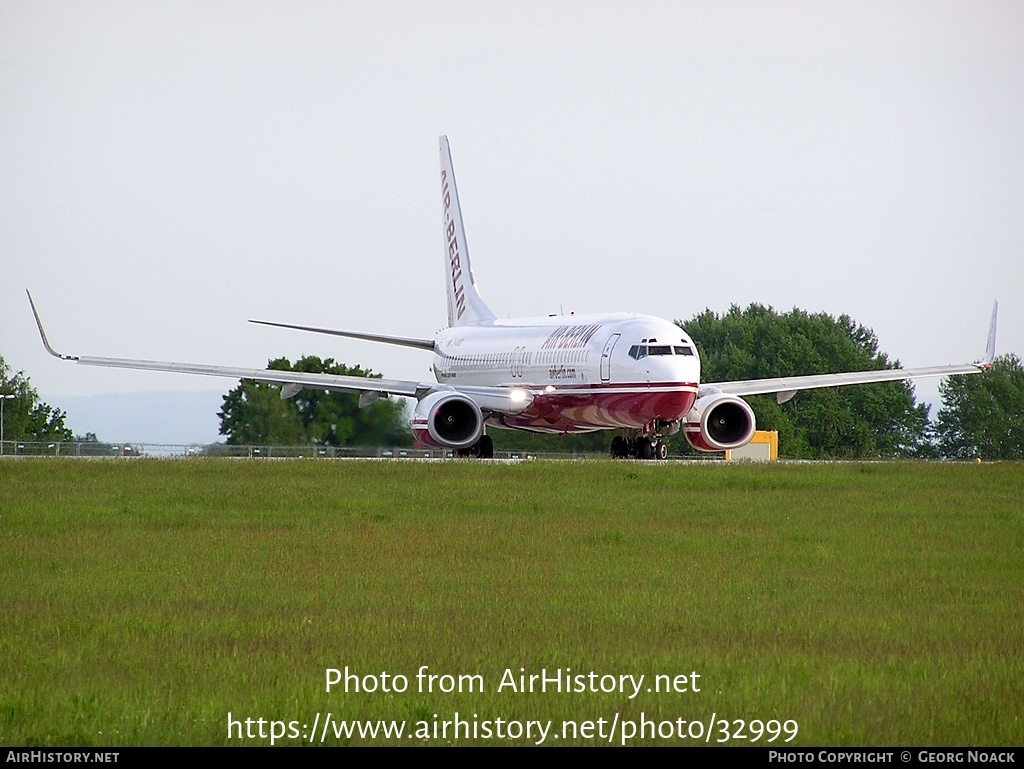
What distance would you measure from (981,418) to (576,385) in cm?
6632

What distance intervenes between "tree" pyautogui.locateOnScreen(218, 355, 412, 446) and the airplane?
1.99m

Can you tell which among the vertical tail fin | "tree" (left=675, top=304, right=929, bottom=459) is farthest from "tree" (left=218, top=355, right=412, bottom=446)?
"tree" (left=675, top=304, right=929, bottom=459)

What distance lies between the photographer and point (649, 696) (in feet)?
33.4

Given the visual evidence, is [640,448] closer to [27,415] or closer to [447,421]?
[447,421]

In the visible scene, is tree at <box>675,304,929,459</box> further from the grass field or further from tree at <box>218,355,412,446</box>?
the grass field

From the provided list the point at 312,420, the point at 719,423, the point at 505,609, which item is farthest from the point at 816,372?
the point at 505,609

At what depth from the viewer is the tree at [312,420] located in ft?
150

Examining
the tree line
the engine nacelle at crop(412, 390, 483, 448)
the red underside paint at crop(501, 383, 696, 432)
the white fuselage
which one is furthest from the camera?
A: the tree line

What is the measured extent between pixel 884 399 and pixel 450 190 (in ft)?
131

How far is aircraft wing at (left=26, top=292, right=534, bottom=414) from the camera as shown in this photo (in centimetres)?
3959

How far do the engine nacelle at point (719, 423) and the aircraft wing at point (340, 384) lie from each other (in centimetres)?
450

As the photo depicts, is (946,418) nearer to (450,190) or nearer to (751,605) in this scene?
(450,190)

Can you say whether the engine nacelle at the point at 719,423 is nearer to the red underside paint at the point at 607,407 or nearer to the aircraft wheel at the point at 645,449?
the red underside paint at the point at 607,407

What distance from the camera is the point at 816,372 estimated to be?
8931cm
